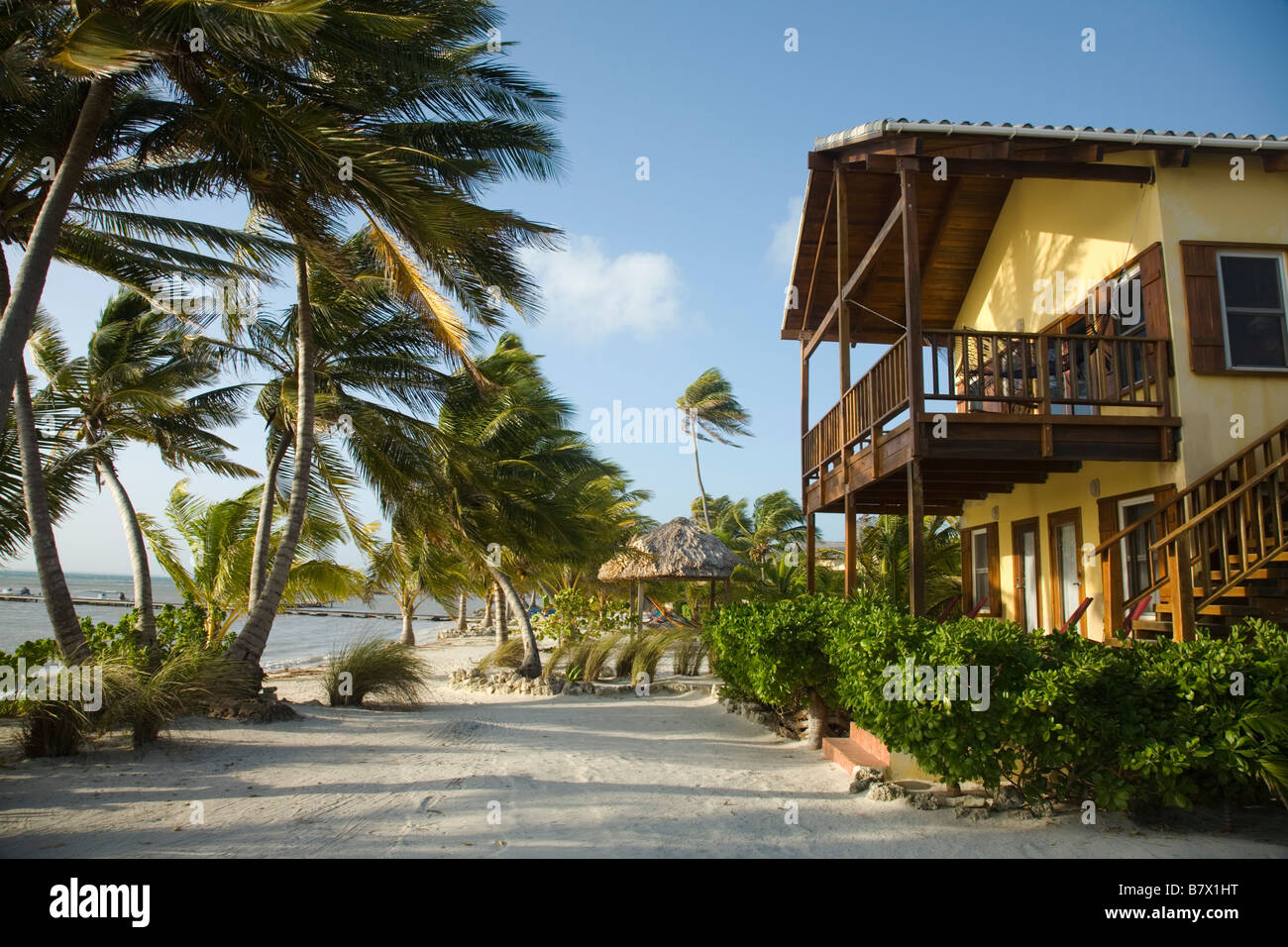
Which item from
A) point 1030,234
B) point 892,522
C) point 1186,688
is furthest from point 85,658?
point 892,522

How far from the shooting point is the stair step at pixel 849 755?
285 inches

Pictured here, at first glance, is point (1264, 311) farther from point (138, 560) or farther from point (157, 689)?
point (138, 560)

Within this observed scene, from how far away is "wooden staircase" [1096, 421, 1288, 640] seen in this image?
6.84 metres

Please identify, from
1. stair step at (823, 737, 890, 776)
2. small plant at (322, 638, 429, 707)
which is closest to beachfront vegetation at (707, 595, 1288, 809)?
stair step at (823, 737, 890, 776)

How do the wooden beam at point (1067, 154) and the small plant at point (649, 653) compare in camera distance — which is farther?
the small plant at point (649, 653)

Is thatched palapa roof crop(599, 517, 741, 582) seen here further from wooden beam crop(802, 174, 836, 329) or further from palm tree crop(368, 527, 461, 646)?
wooden beam crop(802, 174, 836, 329)

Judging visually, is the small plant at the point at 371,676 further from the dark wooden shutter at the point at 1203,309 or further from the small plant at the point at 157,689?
the dark wooden shutter at the point at 1203,309

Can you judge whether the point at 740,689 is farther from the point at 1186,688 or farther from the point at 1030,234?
the point at 1030,234

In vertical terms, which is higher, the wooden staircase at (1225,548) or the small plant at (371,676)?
the wooden staircase at (1225,548)

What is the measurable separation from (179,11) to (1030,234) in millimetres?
11373

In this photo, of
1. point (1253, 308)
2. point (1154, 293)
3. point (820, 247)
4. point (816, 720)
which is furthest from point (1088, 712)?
point (820, 247)

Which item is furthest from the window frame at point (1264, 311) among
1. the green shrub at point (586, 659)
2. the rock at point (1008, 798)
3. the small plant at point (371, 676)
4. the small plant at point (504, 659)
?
the small plant at point (504, 659)

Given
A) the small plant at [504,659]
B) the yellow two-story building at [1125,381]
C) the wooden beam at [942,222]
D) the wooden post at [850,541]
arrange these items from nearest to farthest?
the yellow two-story building at [1125,381] < the wooden post at [850,541] < the wooden beam at [942,222] < the small plant at [504,659]

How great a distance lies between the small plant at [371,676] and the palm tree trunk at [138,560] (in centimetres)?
244
